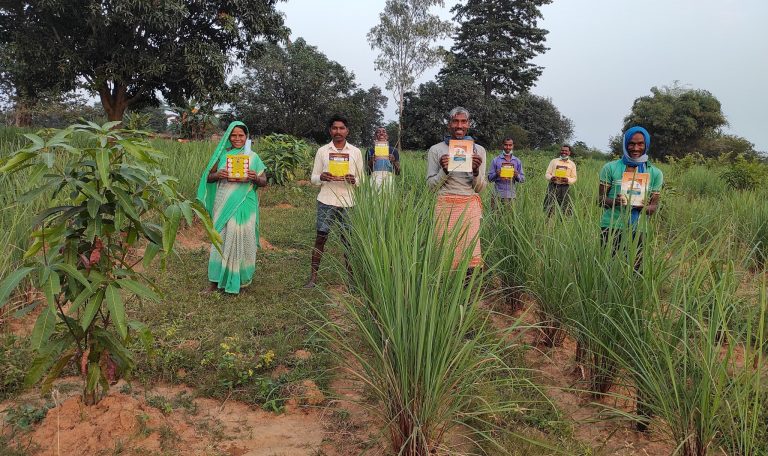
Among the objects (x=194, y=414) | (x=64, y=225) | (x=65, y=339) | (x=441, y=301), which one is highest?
(x=64, y=225)

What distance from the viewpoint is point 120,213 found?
1805mm

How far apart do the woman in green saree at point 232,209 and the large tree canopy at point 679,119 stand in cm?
2580

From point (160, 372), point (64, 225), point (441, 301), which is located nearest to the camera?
point (64, 225)

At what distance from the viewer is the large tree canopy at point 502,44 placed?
3036 cm

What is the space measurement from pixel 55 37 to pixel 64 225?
546 inches

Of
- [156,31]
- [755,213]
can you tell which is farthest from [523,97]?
[755,213]

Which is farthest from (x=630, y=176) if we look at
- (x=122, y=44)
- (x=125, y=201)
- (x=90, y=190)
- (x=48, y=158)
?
(x=122, y=44)

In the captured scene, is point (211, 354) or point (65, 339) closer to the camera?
point (65, 339)

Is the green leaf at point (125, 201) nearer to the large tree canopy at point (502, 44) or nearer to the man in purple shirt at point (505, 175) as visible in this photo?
the man in purple shirt at point (505, 175)

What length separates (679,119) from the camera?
2470 cm

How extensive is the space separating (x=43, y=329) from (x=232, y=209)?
100 inches

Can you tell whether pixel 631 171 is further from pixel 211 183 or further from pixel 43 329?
pixel 43 329

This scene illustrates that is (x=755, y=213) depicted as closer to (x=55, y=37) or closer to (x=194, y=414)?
(x=194, y=414)

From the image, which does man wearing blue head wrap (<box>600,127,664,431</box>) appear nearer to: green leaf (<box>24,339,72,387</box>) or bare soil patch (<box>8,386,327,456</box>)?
bare soil patch (<box>8,386,327,456</box>)
